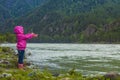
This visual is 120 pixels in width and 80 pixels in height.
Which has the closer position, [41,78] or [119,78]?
[41,78]

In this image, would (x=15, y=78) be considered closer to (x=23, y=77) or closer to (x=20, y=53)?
(x=23, y=77)

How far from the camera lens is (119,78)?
25.1 m

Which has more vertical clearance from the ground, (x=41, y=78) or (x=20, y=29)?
(x=20, y=29)

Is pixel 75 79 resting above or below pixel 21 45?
below

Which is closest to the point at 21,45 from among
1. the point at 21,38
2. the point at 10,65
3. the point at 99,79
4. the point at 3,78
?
the point at 21,38

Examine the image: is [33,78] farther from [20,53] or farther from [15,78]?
[20,53]

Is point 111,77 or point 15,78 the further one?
point 111,77

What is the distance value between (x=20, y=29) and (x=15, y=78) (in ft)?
13.8

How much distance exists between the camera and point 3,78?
21609mm

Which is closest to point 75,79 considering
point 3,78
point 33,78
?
point 33,78

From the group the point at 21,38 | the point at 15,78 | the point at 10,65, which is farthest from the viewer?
the point at 10,65

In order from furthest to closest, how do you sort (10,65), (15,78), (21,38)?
1. (10,65)
2. (21,38)
3. (15,78)

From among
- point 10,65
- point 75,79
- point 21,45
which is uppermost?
point 21,45

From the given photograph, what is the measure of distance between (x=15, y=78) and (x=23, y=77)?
48cm
